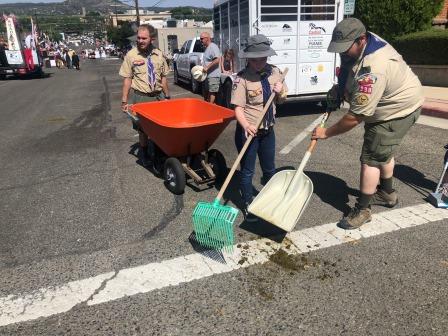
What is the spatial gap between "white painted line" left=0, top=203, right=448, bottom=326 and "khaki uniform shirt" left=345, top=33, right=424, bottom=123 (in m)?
1.09

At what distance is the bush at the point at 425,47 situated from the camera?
11.9 meters

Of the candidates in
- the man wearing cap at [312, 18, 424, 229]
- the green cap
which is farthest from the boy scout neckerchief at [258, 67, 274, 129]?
the green cap

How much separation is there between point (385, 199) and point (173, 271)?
2.44m

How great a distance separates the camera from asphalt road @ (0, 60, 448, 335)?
2682 mm

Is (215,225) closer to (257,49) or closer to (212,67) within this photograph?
(257,49)

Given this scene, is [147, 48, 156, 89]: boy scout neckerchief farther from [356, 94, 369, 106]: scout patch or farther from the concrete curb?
the concrete curb

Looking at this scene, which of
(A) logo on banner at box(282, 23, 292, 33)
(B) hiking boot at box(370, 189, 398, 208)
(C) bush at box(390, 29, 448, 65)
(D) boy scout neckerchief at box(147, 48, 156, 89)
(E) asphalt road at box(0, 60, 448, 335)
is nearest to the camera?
(E) asphalt road at box(0, 60, 448, 335)

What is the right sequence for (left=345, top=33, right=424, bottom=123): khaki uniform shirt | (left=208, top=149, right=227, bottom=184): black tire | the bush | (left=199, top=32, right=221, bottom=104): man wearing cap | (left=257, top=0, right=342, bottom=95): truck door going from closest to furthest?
(left=345, top=33, right=424, bottom=123): khaki uniform shirt, (left=208, top=149, right=227, bottom=184): black tire, (left=257, top=0, right=342, bottom=95): truck door, (left=199, top=32, right=221, bottom=104): man wearing cap, the bush

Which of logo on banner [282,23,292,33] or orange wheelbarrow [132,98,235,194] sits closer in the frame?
orange wheelbarrow [132,98,235,194]

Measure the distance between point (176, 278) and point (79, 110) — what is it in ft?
31.2

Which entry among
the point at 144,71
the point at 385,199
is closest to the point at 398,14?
the point at 144,71

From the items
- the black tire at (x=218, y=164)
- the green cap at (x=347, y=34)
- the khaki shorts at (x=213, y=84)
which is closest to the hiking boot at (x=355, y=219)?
the green cap at (x=347, y=34)

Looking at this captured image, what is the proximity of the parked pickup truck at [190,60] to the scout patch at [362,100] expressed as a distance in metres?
9.48

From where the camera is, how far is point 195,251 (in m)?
3.53
